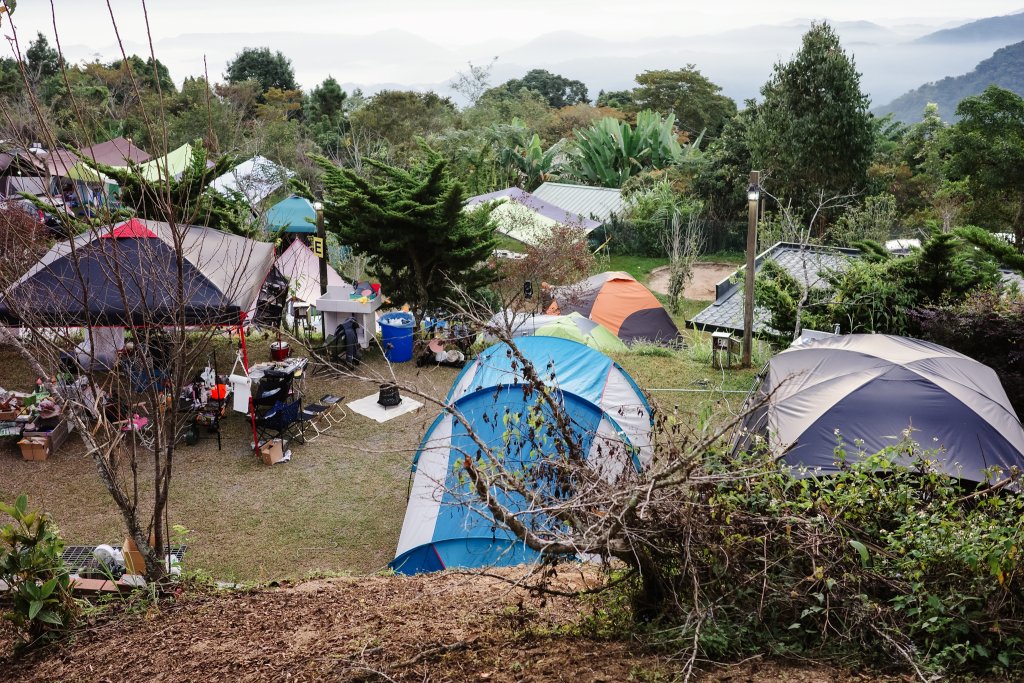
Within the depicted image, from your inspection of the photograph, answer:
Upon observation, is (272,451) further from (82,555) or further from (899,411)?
(899,411)

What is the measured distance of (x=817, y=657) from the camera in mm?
3352

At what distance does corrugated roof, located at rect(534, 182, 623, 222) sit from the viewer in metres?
22.5

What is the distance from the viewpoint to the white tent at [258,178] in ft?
67.3

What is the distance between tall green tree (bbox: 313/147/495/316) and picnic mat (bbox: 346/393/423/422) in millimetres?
2035

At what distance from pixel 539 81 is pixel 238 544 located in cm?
7284

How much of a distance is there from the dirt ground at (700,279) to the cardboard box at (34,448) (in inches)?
516

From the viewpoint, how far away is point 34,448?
7961mm

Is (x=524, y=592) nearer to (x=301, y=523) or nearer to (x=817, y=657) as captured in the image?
(x=817, y=657)

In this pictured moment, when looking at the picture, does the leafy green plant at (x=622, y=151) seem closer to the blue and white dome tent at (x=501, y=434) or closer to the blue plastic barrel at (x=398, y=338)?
the blue plastic barrel at (x=398, y=338)

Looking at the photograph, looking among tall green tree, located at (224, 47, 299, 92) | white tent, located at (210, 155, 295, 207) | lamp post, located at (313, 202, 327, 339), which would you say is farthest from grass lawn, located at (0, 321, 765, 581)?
tall green tree, located at (224, 47, 299, 92)

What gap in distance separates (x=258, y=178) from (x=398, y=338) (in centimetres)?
1277

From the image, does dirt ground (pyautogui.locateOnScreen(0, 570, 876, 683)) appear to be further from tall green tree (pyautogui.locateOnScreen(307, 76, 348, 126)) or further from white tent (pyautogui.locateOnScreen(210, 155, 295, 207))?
tall green tree (pyautogui.locateOnScreen(307, 76, 348, 126))

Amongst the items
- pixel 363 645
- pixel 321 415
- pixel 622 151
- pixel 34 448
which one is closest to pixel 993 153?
pixel 622 151

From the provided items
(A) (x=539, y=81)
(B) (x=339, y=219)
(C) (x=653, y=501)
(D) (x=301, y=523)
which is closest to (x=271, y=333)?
(B) (x=339, y=219)
